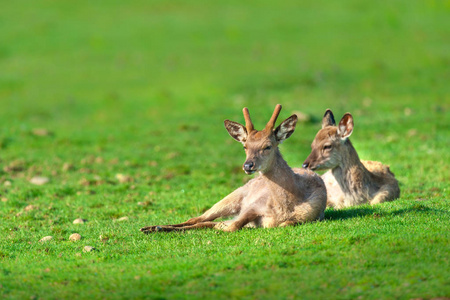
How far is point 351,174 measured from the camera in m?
14.4

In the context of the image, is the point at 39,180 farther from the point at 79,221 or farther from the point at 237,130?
the point at 237,130

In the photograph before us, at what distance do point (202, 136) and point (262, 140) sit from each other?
12.3 m

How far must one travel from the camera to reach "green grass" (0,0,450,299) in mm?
9258

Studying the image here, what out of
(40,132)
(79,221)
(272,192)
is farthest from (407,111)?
(79,221)

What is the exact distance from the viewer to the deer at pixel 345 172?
14305 mm

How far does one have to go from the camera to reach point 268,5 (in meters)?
49.3

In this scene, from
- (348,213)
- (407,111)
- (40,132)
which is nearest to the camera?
(348,213)

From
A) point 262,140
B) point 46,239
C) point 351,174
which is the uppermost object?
point 262,140

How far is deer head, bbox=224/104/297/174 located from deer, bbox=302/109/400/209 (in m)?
2.36

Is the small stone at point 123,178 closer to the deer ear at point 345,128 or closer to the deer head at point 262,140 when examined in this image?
the deer ear at point 345,128

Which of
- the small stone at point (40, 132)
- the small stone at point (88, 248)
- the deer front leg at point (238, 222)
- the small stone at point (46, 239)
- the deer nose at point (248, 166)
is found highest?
the deer nose at point (248, 166)

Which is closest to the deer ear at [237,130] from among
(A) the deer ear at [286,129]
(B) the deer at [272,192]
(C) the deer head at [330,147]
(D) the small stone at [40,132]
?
(B) the deer at [272,192]

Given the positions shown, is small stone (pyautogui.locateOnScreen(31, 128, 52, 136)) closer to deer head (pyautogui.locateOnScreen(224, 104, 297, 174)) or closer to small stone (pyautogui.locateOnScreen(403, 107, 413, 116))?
small stone (pyautogui.locateOnScreen(403, 107, 413, 116))

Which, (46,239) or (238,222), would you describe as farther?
(46,239)
